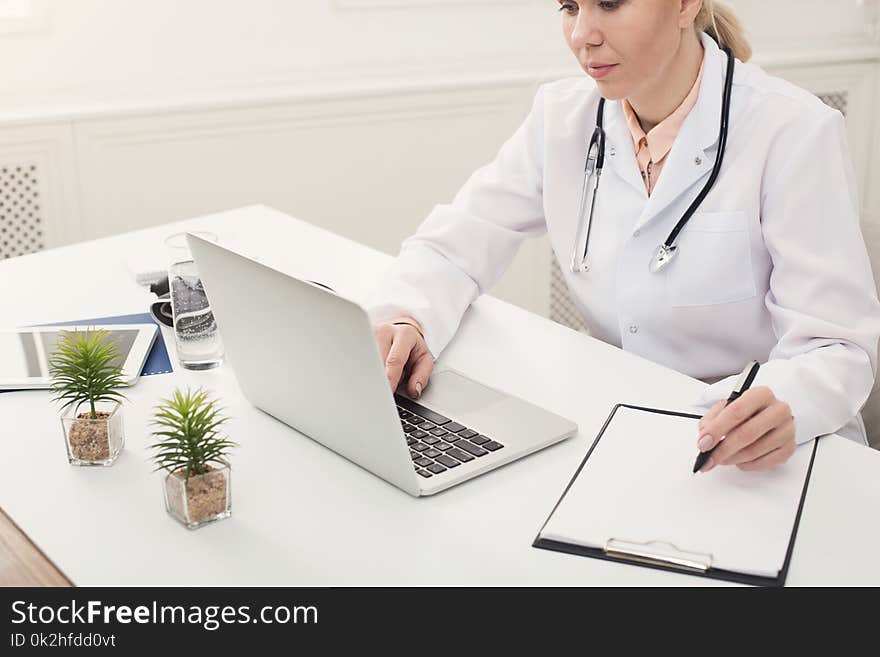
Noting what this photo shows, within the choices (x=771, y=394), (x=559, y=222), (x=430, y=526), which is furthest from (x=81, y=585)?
(x=559, y=222)

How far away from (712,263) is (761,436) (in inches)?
16.8

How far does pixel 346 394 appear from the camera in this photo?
3.77ft

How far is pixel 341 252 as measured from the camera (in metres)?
1.97

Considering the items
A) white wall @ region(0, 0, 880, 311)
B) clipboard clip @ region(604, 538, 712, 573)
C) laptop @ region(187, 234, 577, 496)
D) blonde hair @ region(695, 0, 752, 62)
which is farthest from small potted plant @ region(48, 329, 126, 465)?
white wall @ region(0, 0, 880, 311)

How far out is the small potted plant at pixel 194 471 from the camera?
1.08 m

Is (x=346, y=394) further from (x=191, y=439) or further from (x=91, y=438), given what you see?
(x=91, y=438)

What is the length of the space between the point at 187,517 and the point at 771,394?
2.10ft

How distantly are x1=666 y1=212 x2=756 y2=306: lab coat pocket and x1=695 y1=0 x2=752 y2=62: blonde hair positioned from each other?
31 cm

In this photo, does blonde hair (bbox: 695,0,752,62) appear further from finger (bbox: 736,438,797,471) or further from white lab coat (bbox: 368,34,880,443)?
finger (bbox: 736,438,797,471)

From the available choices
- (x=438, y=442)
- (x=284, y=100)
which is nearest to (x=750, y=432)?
(x=438, y=442)

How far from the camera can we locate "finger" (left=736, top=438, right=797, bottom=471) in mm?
1173

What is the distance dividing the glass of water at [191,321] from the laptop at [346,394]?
0.15m

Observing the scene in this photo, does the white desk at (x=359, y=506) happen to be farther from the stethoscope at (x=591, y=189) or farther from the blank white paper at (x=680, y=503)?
the stethoscope at (x=591, y=189)
